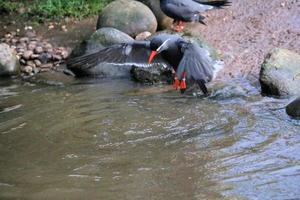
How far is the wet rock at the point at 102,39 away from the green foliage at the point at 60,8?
2.26 meters

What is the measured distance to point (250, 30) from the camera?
9.91 m

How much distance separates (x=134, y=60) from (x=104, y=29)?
8.59 ft

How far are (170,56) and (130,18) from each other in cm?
360

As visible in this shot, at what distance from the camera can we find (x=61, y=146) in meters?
5.99

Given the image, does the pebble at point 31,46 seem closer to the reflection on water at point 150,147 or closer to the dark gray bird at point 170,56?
the reflection on water at point 150,147

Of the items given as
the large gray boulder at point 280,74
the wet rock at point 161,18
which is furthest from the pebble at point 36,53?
the large gray boulder at point 280,74

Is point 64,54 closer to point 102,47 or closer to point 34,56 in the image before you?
point 34,56

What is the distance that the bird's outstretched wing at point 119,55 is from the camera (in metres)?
7.35

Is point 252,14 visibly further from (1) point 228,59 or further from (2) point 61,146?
(2) point 61,146

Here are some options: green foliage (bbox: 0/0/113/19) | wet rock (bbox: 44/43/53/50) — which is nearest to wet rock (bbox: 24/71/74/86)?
wet rock (bbox: 44/43/53/50)

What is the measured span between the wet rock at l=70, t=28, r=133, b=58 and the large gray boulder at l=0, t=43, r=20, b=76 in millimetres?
1166

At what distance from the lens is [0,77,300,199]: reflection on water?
474cm

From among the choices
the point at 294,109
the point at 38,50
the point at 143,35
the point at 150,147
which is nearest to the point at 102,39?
the point at 143,35

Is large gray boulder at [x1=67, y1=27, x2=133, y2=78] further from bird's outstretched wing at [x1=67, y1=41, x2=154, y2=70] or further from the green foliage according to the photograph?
the green foliage
